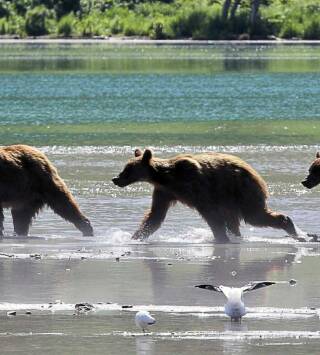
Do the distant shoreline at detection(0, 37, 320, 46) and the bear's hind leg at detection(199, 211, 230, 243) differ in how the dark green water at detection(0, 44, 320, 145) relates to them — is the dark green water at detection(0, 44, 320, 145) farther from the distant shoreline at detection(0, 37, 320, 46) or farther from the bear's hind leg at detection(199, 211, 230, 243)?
the distant shoreline at detection(0, 37, 320, 46)

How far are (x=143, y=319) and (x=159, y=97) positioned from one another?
105 feet

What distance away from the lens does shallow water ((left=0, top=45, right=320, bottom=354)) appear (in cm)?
916

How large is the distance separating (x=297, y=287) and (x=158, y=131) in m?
18.0

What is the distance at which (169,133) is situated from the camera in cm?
2822

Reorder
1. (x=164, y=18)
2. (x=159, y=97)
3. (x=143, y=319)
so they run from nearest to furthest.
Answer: (x=143, y=319) → (x=159, y=97) → (x=164, y=18)

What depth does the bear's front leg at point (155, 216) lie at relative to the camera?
14.1 m

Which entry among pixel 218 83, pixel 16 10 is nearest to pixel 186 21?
pixel 16 10

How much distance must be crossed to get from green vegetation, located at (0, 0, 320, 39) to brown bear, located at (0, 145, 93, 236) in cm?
6993

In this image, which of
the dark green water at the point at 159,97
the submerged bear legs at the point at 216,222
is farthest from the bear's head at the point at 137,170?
the dark green water at the point at 159,97

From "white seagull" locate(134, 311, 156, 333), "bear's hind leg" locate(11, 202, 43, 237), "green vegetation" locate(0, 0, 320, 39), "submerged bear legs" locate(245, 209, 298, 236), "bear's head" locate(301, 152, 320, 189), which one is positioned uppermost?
"white seagull" locate(134, 311, 156, 333)

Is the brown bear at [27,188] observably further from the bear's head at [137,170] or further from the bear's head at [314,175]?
the bear's head at [314,175]

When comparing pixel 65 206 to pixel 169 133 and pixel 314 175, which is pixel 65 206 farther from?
pixel 169 133

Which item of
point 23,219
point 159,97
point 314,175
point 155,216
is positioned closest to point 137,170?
point 155,216

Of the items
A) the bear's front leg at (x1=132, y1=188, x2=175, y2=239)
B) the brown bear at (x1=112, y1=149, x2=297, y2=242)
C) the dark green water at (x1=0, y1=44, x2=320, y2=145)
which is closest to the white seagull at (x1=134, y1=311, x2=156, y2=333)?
the brown bear at (x1=112, y1=149, x2=297, y2=242)
